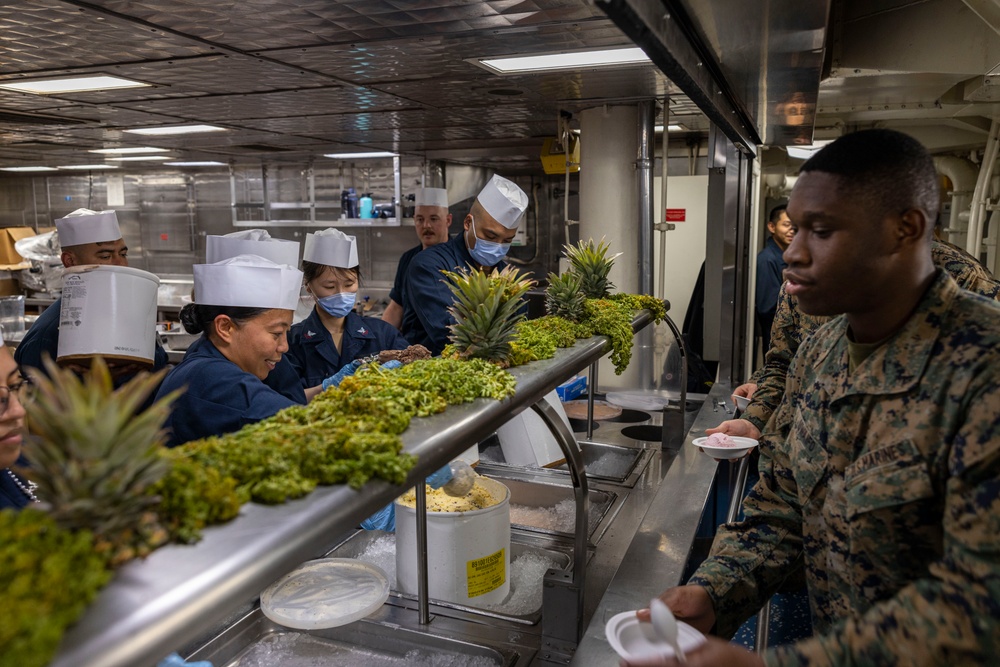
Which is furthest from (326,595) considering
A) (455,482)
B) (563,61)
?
(563,61)

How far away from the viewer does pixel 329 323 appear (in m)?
3.72

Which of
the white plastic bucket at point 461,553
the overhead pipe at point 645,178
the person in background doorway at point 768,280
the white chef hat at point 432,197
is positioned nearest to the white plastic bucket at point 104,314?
the white plastic bucket at point 461,553

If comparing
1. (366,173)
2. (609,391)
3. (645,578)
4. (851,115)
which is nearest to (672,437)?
(609,391)

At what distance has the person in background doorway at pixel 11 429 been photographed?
148 cm

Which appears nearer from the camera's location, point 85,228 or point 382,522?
point 382,522

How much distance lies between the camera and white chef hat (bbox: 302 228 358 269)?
3682mm

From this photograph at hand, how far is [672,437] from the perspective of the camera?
3.44 meters

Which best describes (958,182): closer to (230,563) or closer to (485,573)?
(485,573)

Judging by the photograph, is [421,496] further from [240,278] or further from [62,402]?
[62,402]

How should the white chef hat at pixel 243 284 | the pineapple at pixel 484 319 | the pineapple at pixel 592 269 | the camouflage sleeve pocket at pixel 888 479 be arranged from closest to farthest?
the camouflage sleeve pocket at pixel 888 479, the pineapple at pixel 484 319, the white chef hat at pixel 243 284, the pineapple at pixel 592 269

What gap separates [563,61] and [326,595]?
10.1 ft

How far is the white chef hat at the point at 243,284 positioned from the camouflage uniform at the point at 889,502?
5.13ft

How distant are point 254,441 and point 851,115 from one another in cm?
661

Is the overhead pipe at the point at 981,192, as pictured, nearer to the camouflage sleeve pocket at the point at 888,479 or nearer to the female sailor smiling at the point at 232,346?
the camouflage sleeve pocket at the point at 888,479
